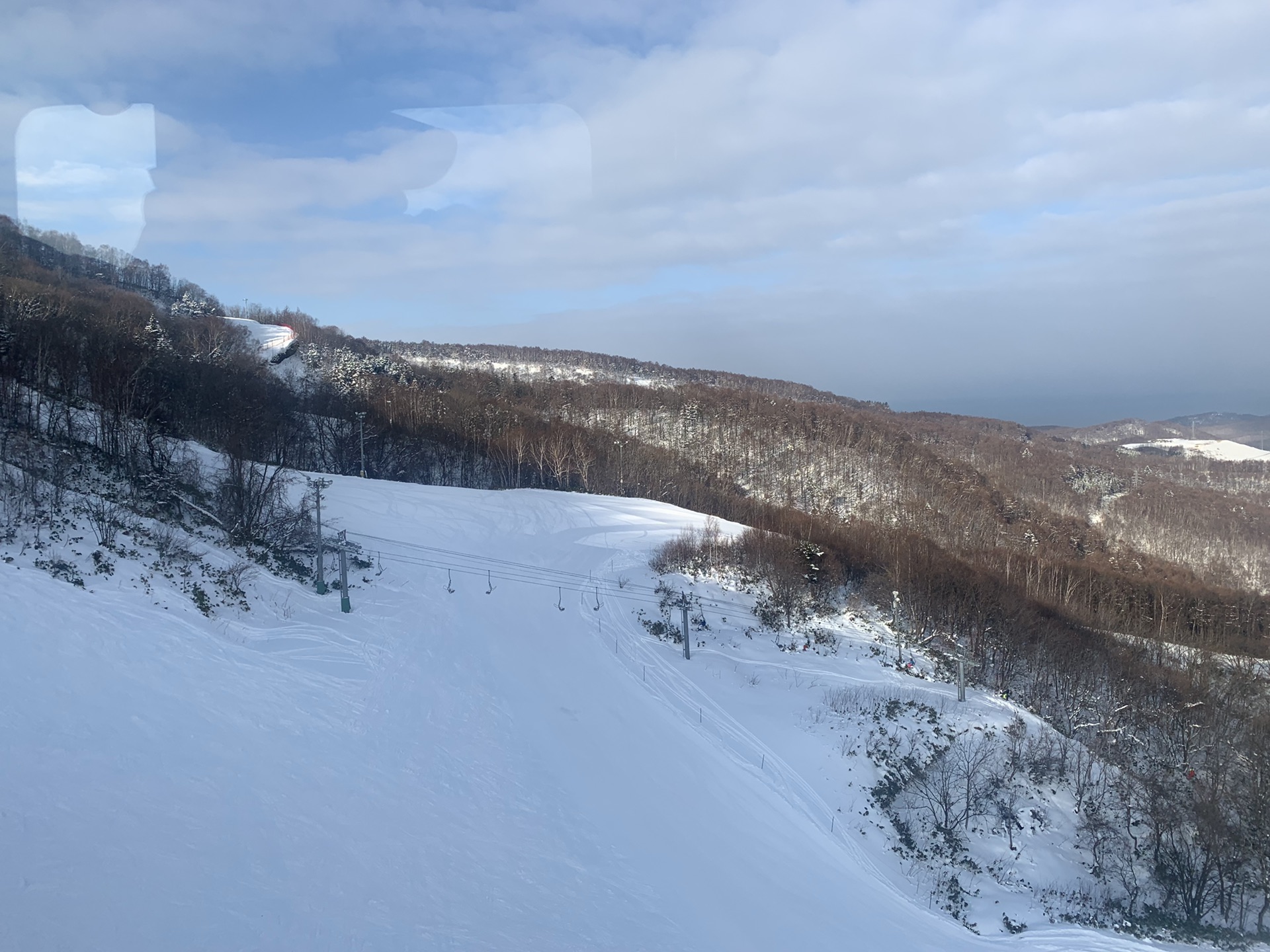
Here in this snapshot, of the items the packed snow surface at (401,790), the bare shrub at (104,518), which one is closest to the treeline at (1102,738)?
the packed snow surface at (401,790)

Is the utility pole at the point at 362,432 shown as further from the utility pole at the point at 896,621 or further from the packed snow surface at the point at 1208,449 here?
the packed snow surface at the point at 1208,449

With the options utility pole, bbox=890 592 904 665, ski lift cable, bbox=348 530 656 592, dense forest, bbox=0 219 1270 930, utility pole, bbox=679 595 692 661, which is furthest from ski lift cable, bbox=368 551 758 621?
utility pole, bbox=890 592 904 665

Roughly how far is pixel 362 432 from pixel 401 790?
34971 millimetres

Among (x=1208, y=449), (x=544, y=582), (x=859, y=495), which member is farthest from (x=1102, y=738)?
(x=1208, y=449)

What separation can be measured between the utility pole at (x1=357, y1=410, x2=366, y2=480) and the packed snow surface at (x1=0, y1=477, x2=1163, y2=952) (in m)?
22.2

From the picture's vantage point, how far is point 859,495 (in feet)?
171

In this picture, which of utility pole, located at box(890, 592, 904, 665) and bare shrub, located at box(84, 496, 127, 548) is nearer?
bare shrub, located at box(84, 496, 127, 548)

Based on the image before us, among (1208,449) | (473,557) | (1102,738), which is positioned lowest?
(1102,738)

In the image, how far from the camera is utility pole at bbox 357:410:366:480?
3769 centimetres

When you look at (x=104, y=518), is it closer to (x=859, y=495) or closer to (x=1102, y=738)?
(x=1102, y=738)

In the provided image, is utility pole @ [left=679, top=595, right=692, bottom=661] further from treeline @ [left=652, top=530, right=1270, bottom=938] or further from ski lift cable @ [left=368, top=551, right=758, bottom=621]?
treeline @ [left=652, top=530, right=1270, bottom=938]

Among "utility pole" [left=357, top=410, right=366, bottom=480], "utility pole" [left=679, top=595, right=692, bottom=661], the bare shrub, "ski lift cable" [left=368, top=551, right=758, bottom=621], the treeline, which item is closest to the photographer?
the treeline

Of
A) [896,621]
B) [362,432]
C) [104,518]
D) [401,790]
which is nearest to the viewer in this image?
[401,790]

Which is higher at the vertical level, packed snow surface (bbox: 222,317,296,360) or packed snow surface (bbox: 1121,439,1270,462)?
packed snow surface (bbox: 222,317,296,360)
